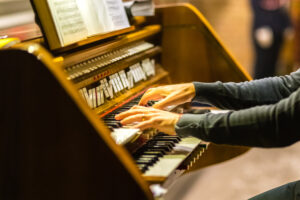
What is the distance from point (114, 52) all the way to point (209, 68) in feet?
2.23

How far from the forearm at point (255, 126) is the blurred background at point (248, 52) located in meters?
1.08

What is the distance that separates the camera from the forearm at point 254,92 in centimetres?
175

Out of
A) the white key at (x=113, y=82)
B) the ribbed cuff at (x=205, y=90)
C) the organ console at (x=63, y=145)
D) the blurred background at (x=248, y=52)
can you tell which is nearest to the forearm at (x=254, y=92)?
the ribbed cuff at (x=205, y=90)

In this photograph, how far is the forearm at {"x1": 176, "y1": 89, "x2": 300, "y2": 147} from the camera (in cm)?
122

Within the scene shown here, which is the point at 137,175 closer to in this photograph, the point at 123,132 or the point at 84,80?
the point at 123,132

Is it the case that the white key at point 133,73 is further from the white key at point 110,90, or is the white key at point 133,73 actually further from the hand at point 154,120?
the hand at point 154,120

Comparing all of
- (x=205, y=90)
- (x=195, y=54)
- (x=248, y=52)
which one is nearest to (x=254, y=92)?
(x=205, y=90)

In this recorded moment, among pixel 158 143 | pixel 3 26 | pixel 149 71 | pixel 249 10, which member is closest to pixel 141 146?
pixel 158 143

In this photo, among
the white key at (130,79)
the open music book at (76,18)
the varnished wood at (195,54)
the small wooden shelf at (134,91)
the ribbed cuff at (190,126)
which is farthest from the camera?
the varnished wood at (195,54)

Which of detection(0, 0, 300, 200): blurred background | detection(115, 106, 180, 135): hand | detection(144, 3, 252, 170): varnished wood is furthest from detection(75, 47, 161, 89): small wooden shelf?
detection(0, 0, 300, 200): blurred background

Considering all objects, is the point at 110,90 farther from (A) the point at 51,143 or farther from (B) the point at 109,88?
(A) the point at 51,143

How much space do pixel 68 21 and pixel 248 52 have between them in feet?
16.2

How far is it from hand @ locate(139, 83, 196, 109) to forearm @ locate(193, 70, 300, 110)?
0.06 m

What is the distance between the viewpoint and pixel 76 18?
1674 mm
